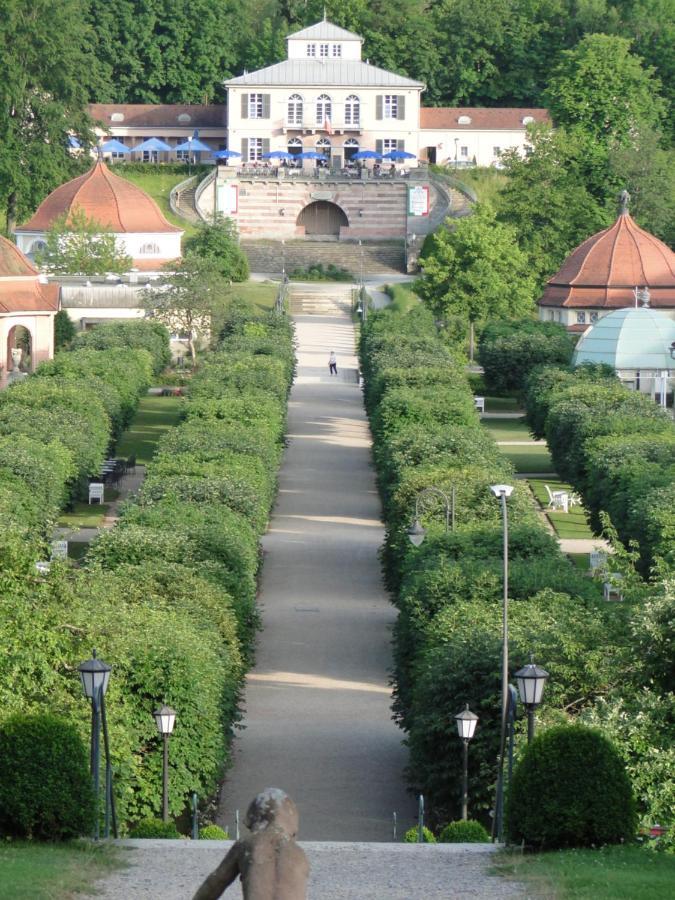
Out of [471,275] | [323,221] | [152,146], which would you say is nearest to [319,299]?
[471,275]

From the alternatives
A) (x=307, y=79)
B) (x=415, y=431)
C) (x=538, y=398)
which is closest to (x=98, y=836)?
(x=415, y=431)


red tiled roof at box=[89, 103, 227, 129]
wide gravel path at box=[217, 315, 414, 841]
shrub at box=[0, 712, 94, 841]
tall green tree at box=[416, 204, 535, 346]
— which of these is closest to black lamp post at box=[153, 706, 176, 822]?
wide gravel path at box=[217, 315, 414, 841]

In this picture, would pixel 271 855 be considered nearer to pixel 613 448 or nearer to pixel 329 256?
pixel 613 448

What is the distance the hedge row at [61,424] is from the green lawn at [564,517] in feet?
38.0

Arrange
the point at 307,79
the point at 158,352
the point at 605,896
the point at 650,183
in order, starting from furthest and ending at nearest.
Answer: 1. the point at 307,79
2. the point at 650,183
3. the point at 158,352
4. the point at 605,896

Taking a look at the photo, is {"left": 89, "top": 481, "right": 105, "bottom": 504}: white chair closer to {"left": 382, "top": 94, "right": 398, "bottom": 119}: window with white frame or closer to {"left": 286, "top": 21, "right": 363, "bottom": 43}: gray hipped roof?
{"left": 382, "top": 94, "right": 398, "bottom": 119}: window with white frame

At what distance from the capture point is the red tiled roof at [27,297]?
73.8 meters

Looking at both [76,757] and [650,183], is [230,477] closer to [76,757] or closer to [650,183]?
[76,757]

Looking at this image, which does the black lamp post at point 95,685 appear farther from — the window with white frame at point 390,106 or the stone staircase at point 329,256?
the window with white frame at point 390,106

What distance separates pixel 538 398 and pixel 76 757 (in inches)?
1713

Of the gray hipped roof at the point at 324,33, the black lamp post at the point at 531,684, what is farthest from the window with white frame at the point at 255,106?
the black lamp post at the point at 531,684

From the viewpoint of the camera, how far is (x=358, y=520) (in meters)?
51.4

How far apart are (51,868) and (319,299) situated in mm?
79485

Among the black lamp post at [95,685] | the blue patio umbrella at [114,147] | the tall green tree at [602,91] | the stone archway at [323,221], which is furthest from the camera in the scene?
the blue patio umbrella at [114,147]
